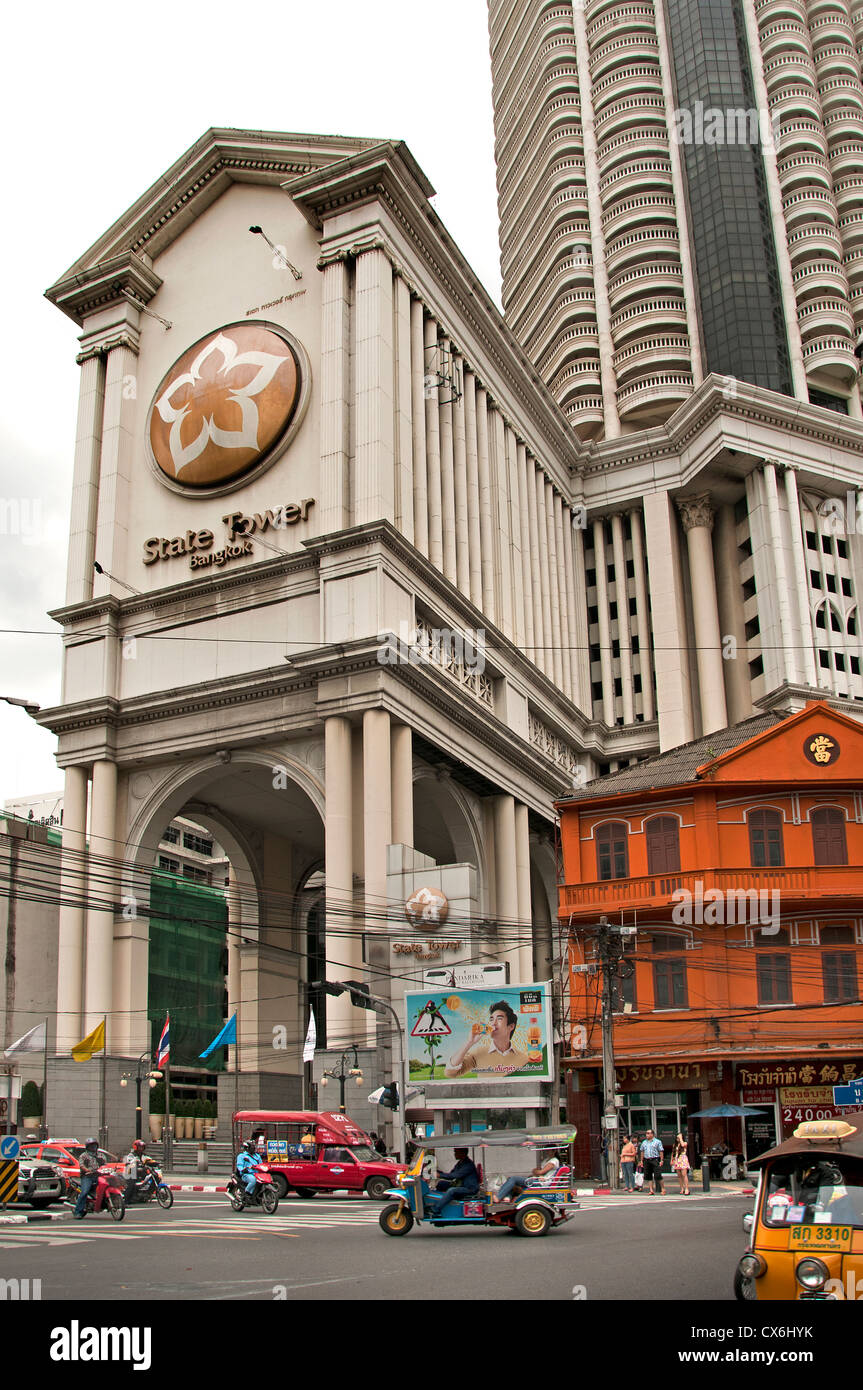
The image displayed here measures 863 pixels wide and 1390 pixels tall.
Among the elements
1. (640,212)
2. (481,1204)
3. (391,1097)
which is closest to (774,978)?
(391,1097)

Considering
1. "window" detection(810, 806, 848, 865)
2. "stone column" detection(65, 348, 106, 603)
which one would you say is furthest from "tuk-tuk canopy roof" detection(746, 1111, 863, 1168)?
"stone column" detection(65, 348, 106, 603)

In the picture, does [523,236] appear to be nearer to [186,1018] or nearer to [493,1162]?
[186,1018]

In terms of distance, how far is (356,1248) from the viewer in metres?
Answer: 18.6

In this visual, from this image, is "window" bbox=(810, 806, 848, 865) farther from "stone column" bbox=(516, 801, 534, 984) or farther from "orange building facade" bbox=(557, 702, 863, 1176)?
"stone column" bbox=(516, 801, 534, 984)

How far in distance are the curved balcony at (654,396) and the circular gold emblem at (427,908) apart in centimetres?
5066

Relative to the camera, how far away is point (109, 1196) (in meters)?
27.4

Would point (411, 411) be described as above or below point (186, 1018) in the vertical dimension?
above

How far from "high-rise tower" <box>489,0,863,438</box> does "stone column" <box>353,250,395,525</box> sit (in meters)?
37.8

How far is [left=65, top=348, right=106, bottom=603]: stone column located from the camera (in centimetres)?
5184

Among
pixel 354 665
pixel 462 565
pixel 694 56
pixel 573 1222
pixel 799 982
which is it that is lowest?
pixel 573 1222

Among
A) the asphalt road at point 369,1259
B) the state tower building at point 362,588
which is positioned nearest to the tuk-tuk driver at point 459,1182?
the asphalt road at point 369,1259
